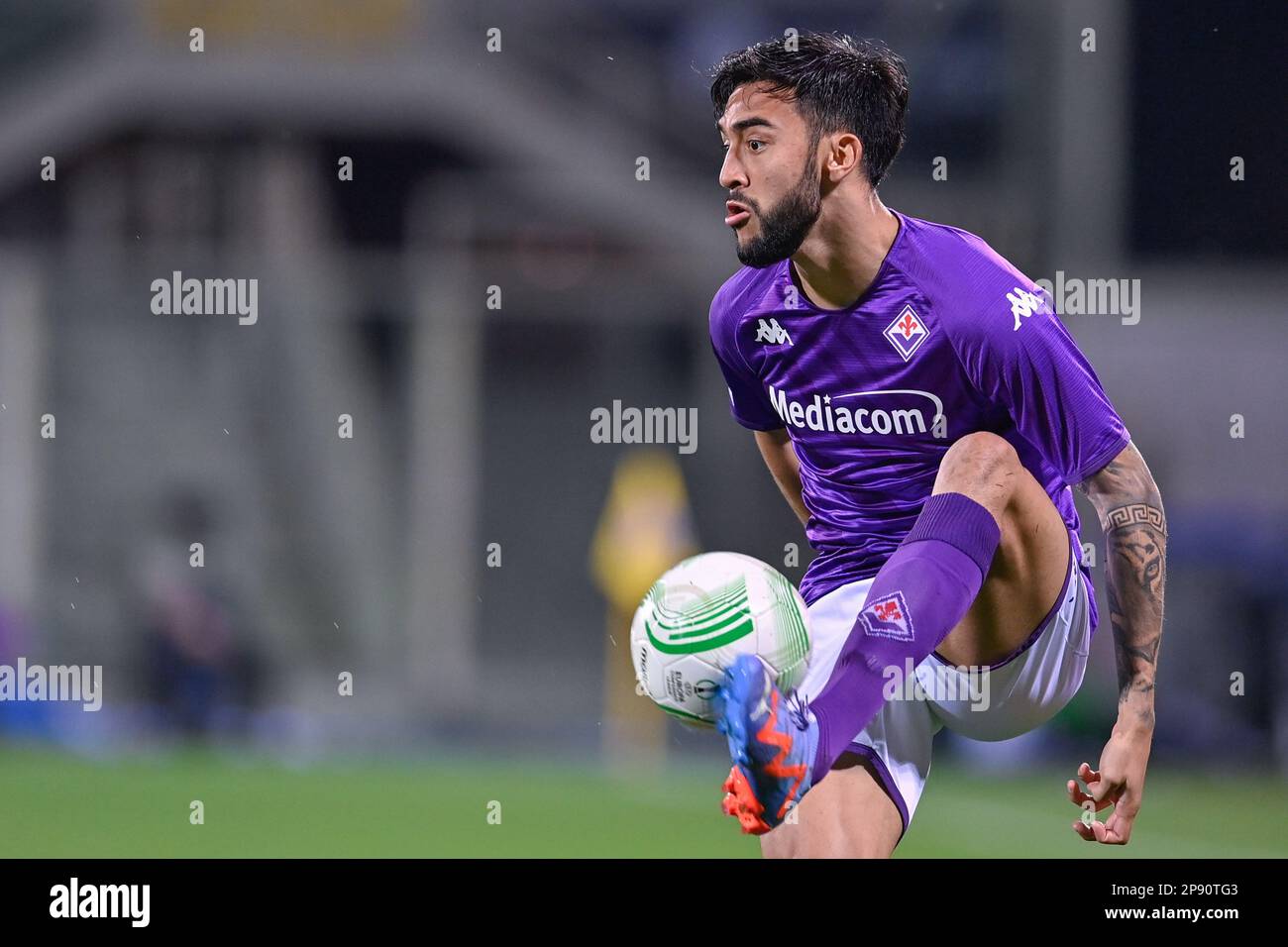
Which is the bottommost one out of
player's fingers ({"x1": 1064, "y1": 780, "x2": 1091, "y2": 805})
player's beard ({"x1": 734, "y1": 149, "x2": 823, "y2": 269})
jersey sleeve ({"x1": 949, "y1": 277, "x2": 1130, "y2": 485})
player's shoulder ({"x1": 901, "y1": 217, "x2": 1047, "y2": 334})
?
player's fingers ({"x1": 1064, "y1": 780, "x2": 1091, "y2": 805})

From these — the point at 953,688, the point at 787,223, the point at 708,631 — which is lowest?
the point at 953,688

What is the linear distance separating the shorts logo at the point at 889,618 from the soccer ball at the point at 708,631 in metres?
0.15

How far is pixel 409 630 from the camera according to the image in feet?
64.2

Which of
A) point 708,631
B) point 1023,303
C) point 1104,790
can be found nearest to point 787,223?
point 1023,303

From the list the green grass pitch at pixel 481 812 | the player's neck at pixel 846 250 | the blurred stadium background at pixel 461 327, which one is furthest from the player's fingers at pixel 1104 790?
the blurred stadium background at pixel 461 327

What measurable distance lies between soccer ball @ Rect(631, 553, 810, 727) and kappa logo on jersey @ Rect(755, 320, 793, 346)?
105 cm

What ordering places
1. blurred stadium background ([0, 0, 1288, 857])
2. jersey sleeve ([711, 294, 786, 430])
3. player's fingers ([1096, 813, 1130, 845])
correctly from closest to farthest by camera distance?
player's fingers ([1096, 813, 1130, 845]) → jersey sleeve ([711, 294, 786, 430]) → blurred stadium background ([0, 0, 1288, 857])

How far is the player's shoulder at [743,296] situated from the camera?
17.4ft

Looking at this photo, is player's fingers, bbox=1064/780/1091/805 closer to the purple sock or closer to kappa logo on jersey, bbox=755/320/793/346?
the purple sock

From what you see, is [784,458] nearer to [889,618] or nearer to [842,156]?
[842,156]

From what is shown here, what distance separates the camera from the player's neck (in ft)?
16.5

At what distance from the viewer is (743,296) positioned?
536 centimetres

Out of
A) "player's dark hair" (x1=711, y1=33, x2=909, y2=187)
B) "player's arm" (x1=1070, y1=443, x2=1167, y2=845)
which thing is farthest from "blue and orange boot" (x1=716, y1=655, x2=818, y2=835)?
"player's dark hair" (x1=711, y1=33, x2=909, y2=187)

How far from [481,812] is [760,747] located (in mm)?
8254
